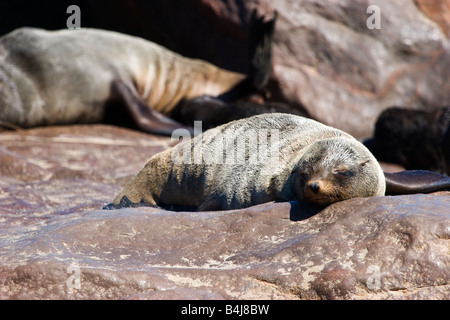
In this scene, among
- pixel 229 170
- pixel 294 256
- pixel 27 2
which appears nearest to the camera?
pixel 294 256

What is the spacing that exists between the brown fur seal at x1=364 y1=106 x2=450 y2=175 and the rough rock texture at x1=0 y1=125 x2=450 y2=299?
4.97 m

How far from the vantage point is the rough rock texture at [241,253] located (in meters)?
2.68

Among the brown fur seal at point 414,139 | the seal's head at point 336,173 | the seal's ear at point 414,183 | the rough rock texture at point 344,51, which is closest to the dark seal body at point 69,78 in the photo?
the rough rock texture at point 344,51

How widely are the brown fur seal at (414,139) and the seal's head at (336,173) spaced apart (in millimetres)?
4624

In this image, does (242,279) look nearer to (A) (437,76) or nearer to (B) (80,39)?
(B) (80,39)

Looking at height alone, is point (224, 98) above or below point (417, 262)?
below

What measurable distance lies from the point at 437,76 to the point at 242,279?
28.3ft

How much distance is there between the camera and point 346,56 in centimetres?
1007

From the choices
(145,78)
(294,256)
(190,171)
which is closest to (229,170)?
(190,171)

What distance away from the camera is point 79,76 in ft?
28.7

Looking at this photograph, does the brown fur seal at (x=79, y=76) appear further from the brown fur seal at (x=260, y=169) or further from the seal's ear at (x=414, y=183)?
the seal's ear at (x=414, y=183)

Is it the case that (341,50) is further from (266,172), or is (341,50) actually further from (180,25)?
Result: (266,172)

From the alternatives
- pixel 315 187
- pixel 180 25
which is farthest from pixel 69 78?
pixel 315 187

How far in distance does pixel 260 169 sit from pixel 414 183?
930mm
